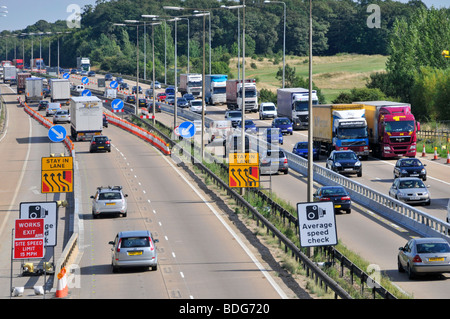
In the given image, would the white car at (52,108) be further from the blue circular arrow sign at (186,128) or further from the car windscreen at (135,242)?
the car windscreen at (135,242)

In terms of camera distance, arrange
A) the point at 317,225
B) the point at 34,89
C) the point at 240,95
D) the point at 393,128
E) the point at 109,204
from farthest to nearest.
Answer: the point at 34,89, the point at 240,95, the point at 393,128, the point at 109,204, the point at 317,225

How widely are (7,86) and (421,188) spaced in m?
145

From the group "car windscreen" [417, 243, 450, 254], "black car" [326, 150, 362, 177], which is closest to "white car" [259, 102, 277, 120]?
"black car" [326, 150, 362, 177]

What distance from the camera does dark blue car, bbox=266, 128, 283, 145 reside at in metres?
71.5

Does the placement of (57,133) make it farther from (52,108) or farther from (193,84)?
(193,84)

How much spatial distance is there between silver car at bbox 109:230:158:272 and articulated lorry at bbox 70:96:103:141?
47.6 metres

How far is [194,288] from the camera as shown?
27.0 metres

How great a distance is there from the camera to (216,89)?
108 metres

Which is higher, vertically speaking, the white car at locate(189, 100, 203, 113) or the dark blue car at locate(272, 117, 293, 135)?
the white car at locate(189, 100, 203, 113)

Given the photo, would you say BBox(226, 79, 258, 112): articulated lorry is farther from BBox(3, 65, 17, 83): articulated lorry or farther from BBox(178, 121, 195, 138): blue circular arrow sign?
BBox(3, 65, 17, 83): articulated lorry

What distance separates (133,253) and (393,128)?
35.2m

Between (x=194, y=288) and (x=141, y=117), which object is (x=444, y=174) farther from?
(x=141, y=117)

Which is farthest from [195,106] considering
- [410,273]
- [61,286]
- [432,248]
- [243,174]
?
[61,286]
